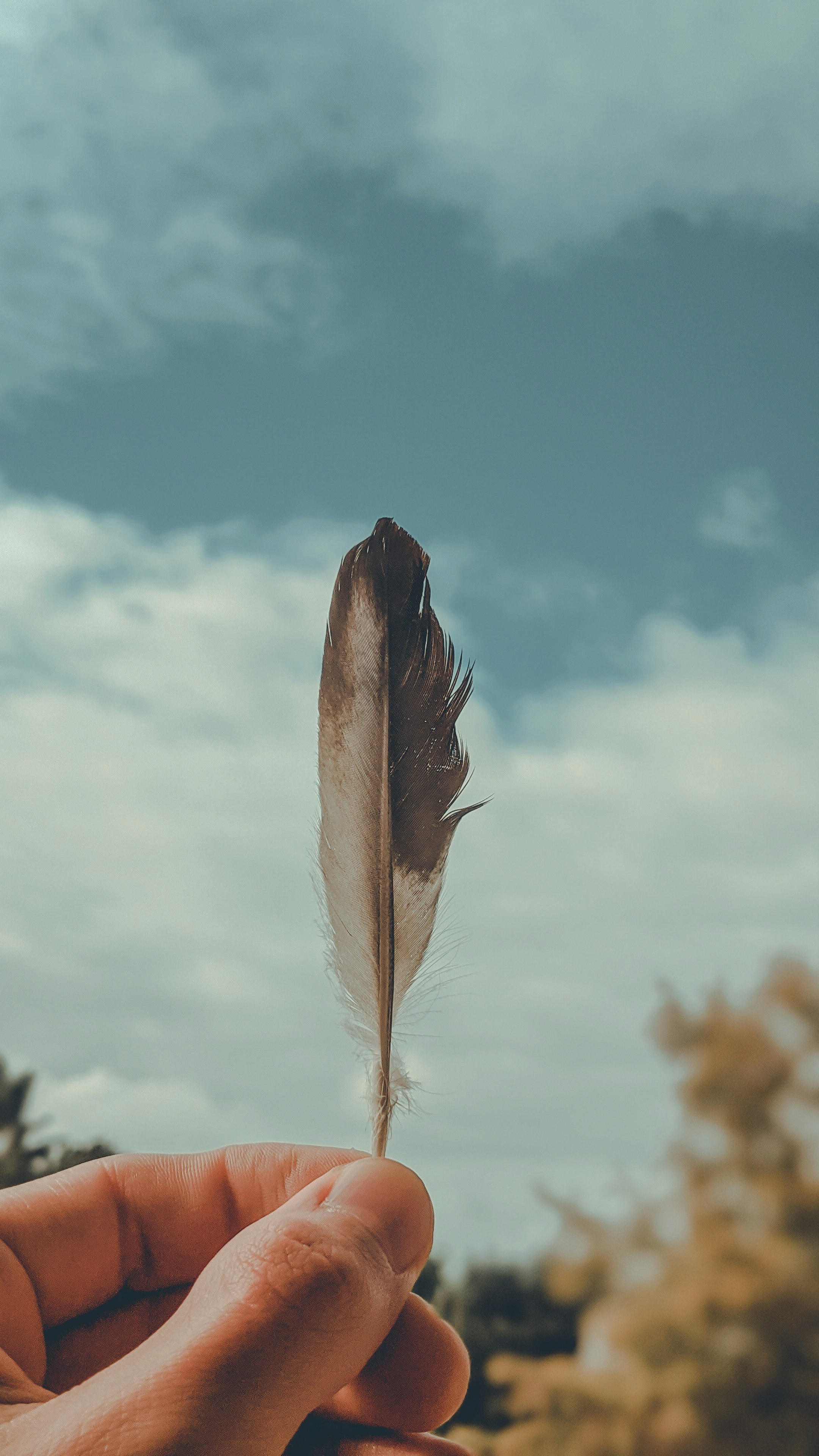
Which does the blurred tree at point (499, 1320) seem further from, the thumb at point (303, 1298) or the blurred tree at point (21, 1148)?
the thumb at point (303, 1298)

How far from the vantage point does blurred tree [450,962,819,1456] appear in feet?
6.18

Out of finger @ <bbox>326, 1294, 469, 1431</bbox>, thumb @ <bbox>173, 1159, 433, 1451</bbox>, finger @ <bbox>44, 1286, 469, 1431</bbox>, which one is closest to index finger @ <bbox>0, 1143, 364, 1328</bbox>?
finger @ <bbox>44, 1286, 469, 1431</bbox>

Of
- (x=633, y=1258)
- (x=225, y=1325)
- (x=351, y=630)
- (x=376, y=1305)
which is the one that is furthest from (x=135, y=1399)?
(x=633, y=1258)

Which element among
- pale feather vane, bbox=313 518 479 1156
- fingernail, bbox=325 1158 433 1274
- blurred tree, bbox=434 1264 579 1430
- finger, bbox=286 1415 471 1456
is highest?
pale feather vane, bbox=313 518 479 1156

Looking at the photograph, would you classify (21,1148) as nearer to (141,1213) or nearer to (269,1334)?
(141,1213)

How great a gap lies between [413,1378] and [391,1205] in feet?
0.95

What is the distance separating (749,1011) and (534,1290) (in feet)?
2.59

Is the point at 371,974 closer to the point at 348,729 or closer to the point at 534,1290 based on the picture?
the point at 348,729

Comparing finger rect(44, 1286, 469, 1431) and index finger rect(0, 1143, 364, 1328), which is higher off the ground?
index finger rect(0, 1143, 364, 1328)

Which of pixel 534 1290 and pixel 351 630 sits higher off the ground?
pixel 351 630

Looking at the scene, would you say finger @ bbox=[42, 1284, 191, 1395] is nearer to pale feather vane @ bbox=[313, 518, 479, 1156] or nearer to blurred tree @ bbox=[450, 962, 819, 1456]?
pale feather vane @ bbox=[313, 518, 479, 1156]

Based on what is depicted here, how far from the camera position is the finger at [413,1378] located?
102 centimetres

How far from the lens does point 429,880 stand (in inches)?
48.2

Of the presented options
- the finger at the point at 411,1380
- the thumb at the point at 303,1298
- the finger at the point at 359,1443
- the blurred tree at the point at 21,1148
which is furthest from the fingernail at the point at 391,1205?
the blurred tree at the point at 21,1148
